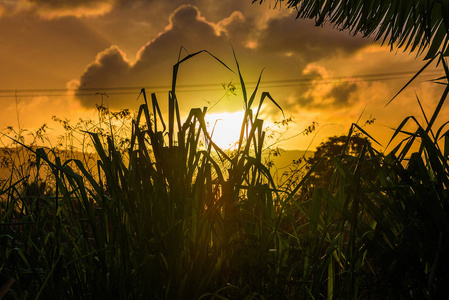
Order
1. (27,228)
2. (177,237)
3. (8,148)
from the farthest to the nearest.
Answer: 1. (8,148)
2. (27,228)
3. (177,237)

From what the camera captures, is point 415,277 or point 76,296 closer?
point 415,277

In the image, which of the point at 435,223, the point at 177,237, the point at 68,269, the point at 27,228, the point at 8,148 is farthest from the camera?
the point at 8,148

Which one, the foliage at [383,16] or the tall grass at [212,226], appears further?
the foliage at [383,16]

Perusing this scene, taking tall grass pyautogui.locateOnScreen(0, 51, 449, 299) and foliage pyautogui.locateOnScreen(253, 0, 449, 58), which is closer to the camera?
tall grass pyautogui.locateOnScreen(0, 51, 449, 299)

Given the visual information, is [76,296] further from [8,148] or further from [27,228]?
[8,148]

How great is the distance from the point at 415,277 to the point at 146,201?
86 cm

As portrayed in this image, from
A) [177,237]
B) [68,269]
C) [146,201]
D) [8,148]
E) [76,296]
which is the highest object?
[8,148]

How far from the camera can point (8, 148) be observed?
10.8 feet

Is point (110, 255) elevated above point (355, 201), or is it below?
below

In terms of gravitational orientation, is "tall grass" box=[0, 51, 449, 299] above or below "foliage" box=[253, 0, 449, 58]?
below

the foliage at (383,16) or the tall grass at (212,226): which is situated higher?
the foliage at (383,16)

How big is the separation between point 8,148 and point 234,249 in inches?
94.3

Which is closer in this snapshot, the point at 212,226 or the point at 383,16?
the point at 212,226

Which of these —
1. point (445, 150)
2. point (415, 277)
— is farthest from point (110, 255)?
point (445, 150)
